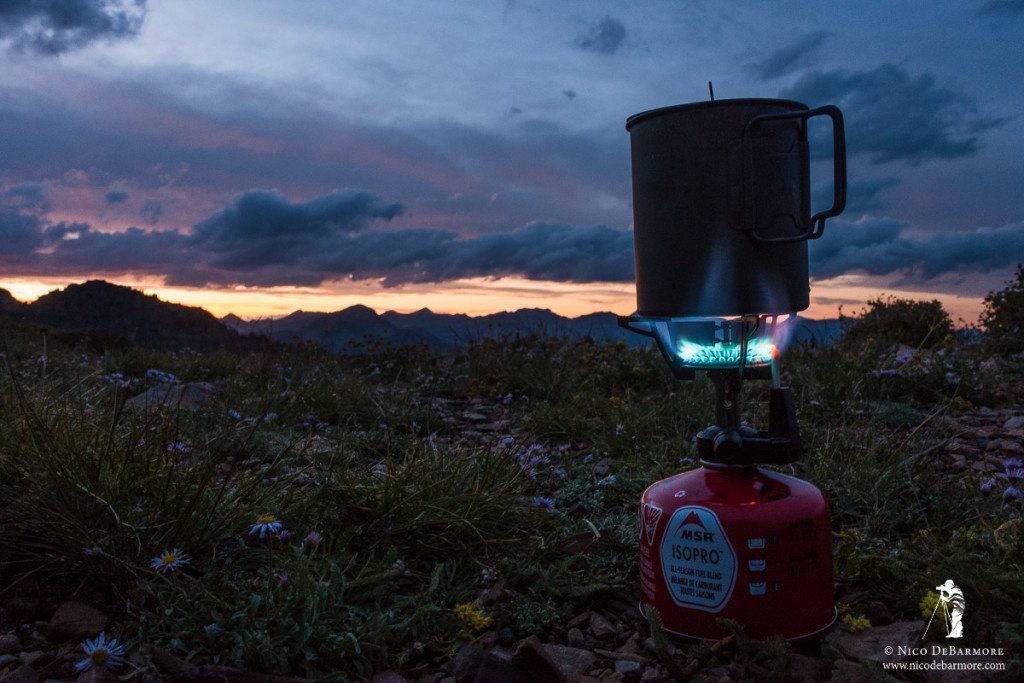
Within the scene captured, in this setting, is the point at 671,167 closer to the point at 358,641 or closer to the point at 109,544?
the point at 358,641

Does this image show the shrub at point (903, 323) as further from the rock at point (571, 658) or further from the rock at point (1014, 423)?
the rock at point (571, 658)

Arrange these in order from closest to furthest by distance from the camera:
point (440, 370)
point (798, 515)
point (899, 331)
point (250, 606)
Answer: point (250, 606), point (798, 515), point (440, 370), point (899, 331)

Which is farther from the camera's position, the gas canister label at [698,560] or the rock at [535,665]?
the gas canister label at [698,560]

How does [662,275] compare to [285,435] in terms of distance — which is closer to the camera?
[662,275]

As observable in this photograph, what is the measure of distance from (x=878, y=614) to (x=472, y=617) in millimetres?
1492

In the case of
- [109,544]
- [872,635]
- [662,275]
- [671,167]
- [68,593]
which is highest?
[671,167]

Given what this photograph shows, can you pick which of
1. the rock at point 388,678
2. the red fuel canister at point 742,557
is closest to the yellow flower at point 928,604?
the red fuel canister at point 742,557

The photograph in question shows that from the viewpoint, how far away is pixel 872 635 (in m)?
2.91

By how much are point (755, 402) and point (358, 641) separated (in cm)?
384

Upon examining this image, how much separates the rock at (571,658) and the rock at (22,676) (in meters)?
1.61

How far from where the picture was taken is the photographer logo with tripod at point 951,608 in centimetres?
281

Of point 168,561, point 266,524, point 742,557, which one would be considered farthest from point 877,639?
point 168,561

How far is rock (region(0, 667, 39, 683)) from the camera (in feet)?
8.19

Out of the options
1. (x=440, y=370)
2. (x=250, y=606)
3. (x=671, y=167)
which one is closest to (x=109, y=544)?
(x=250, y=606)
